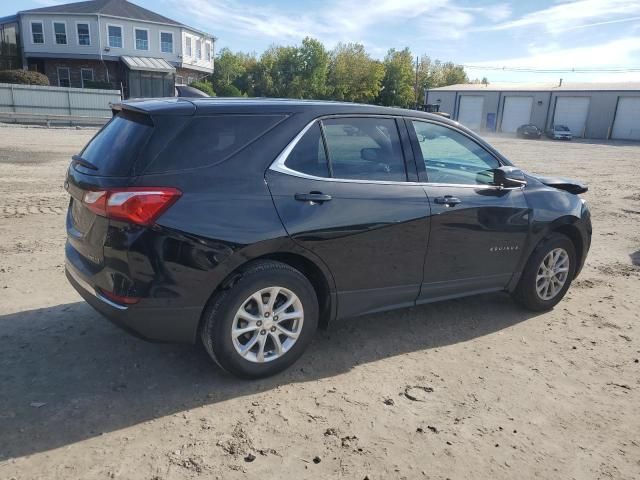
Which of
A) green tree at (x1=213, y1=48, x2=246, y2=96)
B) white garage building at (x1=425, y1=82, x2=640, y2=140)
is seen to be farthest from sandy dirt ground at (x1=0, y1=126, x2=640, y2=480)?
green tree at (x1=213, y1=48, x2=246, y2=96)

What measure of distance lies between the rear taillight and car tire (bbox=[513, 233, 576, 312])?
3.32m

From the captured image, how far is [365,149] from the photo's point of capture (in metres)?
3.88

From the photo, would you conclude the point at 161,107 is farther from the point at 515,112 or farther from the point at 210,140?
the point at 515,112

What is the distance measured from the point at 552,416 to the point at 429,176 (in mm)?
1919

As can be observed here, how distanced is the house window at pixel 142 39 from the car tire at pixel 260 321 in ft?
149

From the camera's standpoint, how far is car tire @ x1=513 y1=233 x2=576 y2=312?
4.78 meters

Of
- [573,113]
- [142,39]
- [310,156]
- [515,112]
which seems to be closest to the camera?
[310,156]

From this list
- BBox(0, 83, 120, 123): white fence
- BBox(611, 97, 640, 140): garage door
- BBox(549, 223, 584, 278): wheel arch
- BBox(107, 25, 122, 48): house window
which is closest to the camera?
BBox(549, 223, 584, 278): wheel arch

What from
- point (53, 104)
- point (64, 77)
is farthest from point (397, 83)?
point (53, 104)

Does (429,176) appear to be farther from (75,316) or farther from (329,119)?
(75,316)

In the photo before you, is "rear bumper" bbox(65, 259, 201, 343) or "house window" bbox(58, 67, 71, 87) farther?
"house window" bbox(58, 67, 71, 87)

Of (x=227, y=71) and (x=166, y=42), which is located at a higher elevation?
(x=166, y=42)

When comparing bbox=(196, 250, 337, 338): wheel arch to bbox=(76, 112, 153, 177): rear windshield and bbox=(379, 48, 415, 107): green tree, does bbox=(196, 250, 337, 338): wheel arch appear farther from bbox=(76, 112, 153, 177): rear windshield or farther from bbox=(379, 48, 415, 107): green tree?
bbox=(379, 48, 415, 107): green tree

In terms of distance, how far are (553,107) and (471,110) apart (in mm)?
9223
